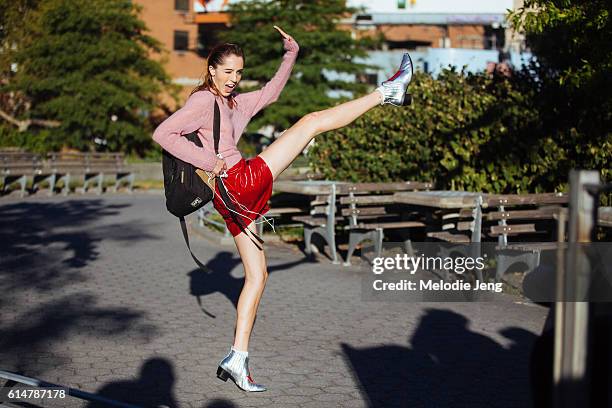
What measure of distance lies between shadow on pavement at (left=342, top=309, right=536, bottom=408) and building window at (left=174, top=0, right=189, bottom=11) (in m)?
56.6

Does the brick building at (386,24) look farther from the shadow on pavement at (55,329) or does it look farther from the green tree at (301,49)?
the shadow on pavement at (55,329)

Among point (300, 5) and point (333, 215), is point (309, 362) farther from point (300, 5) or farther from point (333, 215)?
point (300, 5)

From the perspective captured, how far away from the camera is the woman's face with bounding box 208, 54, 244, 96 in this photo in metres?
6.20

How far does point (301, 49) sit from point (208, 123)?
35.6 metres

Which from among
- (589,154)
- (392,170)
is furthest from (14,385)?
(392,170)

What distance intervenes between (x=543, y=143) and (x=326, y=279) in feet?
8.84

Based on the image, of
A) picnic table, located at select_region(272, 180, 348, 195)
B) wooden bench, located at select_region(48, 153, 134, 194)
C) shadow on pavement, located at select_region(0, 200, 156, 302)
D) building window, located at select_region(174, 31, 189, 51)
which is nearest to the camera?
shadow on pavement, located at select_region(0, 200, 156, 302)

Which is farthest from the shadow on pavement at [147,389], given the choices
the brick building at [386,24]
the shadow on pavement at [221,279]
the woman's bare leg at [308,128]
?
the brick building at [386,24]

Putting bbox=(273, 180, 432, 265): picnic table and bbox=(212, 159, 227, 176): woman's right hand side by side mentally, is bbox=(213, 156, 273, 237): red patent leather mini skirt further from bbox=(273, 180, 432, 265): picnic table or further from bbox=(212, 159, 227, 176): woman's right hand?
bbox=(273, 180, 432, 265): picnic table

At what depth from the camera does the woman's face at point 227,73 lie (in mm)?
6203

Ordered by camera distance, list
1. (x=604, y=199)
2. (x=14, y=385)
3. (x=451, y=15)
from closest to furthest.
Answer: (x=14, y=385), (x=604, y=199), (x=451, y=15)

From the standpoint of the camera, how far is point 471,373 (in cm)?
666

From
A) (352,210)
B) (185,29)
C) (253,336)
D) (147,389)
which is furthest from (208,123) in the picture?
(185,29)

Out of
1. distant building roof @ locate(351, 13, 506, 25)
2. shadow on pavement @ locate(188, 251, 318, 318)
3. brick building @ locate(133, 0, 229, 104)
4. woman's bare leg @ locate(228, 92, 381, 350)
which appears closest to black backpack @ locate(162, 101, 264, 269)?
woman's bare leg @ locate(228, 92, 381, 350)
